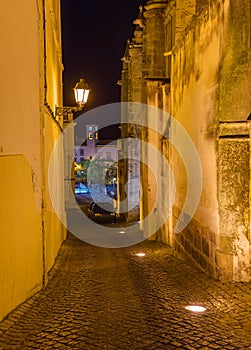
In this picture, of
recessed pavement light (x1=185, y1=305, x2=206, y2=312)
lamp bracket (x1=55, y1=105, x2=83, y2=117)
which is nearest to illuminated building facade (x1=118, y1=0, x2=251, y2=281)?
recessed pavement light (x1=185, y1=305, x2=206, y2=312)

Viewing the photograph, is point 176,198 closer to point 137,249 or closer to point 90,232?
point 137,249

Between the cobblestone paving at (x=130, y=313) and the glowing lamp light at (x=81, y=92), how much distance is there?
5.08m

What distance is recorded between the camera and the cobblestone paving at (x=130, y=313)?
18.0 feet

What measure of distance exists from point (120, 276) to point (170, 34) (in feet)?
39.5

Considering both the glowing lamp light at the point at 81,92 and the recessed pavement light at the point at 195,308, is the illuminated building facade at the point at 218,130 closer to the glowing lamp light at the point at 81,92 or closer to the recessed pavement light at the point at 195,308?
the recessed pavement light at the point at 195,308

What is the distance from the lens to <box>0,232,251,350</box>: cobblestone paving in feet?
18.0

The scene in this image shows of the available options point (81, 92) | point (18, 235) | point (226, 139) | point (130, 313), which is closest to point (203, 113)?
point (226, 139)

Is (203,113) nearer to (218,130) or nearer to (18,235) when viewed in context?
(218,130)

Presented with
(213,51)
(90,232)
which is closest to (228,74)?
(213,51)

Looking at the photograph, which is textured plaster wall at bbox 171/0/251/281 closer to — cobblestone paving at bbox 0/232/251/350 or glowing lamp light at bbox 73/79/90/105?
cobblestone paving at bbox 0/232/251/350

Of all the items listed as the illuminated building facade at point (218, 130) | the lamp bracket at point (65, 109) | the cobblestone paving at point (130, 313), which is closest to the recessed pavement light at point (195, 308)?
the cobblestone paving at point (130, 313)

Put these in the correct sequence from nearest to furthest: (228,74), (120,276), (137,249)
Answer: (228,74) → (120,276) → (137,249)

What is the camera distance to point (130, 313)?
6578mm

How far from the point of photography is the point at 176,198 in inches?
488
